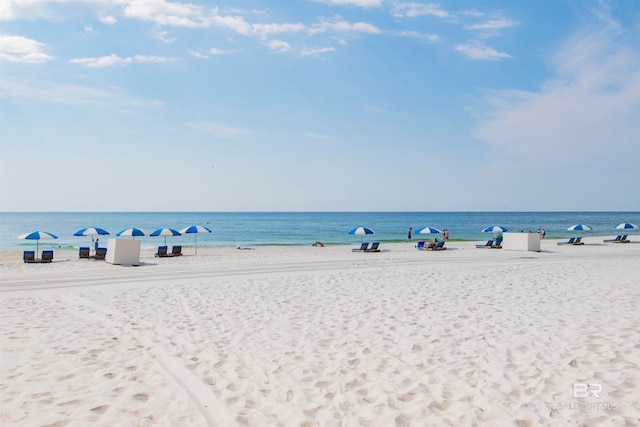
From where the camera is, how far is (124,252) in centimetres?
1994

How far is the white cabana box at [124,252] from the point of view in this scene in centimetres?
1975

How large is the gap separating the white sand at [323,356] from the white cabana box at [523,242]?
49.2 feet

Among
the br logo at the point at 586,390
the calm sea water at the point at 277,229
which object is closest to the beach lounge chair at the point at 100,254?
the calm sea water at the point at 277,229

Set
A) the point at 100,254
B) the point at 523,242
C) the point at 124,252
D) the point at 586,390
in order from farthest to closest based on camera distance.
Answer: the point at 523,242, the point at 100,254, the point at 124,252, the point at 586,390

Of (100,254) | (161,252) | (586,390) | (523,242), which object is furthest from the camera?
(523,242)

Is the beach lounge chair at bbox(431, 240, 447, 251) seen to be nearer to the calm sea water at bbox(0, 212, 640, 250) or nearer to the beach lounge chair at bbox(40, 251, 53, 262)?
the calm sea water at bbox(0, 212, 640, 250)

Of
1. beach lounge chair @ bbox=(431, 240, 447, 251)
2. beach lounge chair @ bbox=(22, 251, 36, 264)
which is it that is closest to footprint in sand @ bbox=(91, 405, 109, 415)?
beach lounge chair @ bbox=(22, 251, 36, 264)

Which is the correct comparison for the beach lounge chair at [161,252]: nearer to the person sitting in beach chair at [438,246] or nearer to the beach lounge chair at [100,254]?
the beach lounge chair at [100,254]

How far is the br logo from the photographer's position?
475 cm

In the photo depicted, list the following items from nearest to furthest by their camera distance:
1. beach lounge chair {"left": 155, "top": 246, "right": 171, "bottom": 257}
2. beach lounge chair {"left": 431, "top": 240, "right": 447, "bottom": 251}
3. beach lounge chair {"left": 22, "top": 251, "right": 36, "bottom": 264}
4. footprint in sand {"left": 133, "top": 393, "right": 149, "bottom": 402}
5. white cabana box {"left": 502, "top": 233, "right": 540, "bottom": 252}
Result: footprint in sand {"left": 133, "top": 393, "right": 149, "bottom": 402}, beach lounge chair {"left": 22, "top": 251, "right": 36, "bottom": 264}, beach lounge chair {"left": 155, "top": 246, "right": 171, "bottom": 257}, white cabana box {"left": 502, "top": 233, "right": 540, "bottom": 252}, beach lounge chair {"left": 431, "top": 240, "right": 447, "bottom": 251}

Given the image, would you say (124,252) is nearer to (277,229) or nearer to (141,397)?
(141,397)

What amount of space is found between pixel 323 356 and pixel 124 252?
644 inches

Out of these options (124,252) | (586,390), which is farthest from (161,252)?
(586,390)

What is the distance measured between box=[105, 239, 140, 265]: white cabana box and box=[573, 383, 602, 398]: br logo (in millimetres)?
18408
